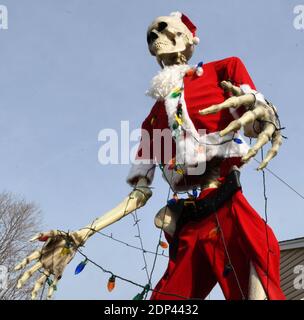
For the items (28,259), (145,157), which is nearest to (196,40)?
(145,157)

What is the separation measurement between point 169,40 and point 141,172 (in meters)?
0.82

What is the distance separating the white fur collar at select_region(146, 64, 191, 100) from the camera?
306 cm

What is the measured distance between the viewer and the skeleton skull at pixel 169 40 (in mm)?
3178

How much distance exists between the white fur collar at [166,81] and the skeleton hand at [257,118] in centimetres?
49

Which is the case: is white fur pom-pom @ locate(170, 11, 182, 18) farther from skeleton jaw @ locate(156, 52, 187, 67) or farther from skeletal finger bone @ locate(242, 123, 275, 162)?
skeletal finger bone @ locate(242, 123, 275, 162)

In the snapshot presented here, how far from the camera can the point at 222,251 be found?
256 centimetres

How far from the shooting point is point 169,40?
10.5ft

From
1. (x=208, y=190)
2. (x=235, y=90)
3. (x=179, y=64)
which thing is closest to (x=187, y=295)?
(x=208, y=190)

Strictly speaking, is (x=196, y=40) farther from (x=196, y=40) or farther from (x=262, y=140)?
(x=262, y=140)

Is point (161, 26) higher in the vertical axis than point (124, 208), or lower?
higher

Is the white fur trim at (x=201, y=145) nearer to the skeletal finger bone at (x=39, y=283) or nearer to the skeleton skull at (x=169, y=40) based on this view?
the skeleton skull at (x=169, y=40)

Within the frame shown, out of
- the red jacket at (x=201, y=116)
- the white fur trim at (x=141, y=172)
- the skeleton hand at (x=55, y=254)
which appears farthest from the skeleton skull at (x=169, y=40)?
the skeleton hand at (x=55, y=254)
